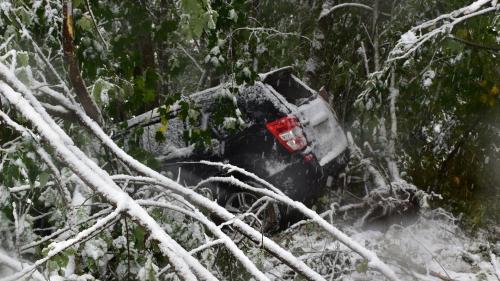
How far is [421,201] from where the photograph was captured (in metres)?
6.07

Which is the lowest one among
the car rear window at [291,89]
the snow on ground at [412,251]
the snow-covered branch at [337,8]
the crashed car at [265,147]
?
the snow on ground at [412,251]

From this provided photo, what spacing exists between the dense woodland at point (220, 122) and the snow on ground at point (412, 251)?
A: 0.02 metres

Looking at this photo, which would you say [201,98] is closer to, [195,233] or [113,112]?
[113,112]

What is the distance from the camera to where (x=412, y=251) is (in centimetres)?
522

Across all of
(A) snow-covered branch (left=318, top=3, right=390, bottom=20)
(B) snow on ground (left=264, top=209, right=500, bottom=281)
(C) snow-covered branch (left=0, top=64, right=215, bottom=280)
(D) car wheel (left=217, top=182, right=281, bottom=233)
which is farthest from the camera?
(A) snow-covered branch (left=318, top=3, right=390, bottom=20)

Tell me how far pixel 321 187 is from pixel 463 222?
78.1 inches

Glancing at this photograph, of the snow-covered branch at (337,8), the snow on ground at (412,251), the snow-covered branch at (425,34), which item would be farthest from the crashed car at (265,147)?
the snow-covered branch at (337,8)

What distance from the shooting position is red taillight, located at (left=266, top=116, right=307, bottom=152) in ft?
18.0

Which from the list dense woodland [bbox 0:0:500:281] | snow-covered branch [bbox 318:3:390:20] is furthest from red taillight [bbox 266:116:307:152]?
snow-covered branch [bbox 318:3:390:20]

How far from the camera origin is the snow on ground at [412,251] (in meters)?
4.52

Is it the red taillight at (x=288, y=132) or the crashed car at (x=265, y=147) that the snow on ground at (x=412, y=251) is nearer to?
the crashed car at (x=265, y=147)

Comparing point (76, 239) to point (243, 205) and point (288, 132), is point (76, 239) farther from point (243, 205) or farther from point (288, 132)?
point (243, 205)

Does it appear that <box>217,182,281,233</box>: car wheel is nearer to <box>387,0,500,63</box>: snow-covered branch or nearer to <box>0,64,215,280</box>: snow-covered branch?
<box>387,0,500,63</box>: snow-covered branch

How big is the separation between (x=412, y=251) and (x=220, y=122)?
99.8 inches
